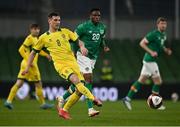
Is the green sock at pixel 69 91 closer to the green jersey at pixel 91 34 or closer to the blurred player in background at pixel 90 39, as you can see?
the blurred player in background at pixel 90 39

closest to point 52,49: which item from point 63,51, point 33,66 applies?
point 63,51

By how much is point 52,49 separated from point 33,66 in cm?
442

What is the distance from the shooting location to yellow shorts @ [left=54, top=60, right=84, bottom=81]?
13.9m

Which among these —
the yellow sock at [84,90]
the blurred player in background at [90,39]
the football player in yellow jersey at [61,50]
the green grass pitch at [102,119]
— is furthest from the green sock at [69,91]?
the yellow sock at [84,90]

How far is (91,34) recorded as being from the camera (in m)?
15.5

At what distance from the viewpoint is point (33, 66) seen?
18.6 m

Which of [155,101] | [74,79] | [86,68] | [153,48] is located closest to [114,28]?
[153,48]

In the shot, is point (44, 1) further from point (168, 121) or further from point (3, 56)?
point (168, 121)

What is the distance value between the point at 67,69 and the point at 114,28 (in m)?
19.9

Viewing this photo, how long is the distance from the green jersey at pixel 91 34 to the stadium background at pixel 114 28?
11989mm

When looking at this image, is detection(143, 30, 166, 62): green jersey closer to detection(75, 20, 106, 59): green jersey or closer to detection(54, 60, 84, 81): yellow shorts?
detection(75, 20, 106, 59): green jersey

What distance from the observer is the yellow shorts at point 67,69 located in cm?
1388

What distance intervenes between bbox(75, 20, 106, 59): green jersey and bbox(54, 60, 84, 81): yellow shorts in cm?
150

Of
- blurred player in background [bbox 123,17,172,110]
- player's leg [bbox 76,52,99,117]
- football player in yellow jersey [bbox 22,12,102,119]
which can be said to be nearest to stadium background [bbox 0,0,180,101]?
blurred player in background [bbox 123,17,172,110]
